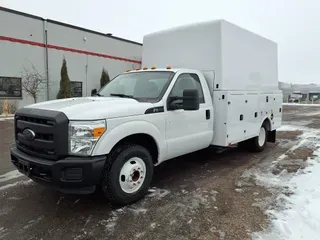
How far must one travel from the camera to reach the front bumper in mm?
3342

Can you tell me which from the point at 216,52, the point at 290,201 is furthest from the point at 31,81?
the point at 290,201

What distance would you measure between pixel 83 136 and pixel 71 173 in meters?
0.47

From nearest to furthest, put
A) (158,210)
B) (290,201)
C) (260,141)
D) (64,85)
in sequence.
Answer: (158,210)
(290,201)
(260,141)
(64,85)

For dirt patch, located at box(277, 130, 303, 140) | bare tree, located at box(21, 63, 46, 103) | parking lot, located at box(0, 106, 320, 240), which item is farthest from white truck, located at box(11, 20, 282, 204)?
bare tree, located at box(21, 63, 46, 103)

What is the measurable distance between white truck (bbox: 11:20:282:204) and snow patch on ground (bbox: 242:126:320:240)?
1115 mm

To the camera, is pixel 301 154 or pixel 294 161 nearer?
pixel 294 161

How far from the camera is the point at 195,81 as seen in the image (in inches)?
205

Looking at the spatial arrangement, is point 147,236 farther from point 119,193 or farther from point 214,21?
point 214,21

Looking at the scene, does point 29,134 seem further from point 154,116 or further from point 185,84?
point 185,84

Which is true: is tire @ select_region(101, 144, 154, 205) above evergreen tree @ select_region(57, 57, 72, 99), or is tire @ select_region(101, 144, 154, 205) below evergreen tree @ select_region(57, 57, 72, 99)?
below

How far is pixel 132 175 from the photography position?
3.92 m

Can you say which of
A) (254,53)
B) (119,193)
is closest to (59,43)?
(254,53)

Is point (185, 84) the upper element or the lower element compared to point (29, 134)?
upper

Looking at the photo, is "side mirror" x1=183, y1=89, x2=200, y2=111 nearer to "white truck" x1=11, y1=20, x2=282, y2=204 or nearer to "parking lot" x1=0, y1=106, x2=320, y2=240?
"white truck" x1=11, y1=20, x2=282, y2=204
